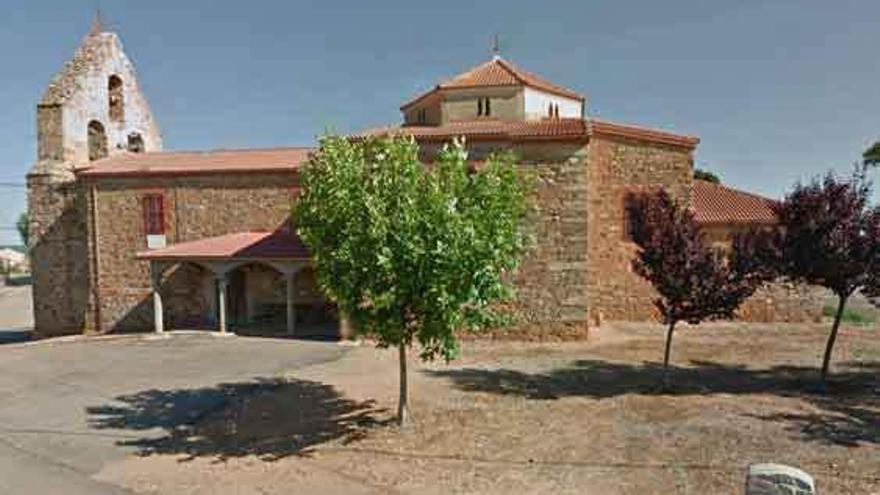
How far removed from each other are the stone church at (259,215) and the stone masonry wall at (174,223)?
0.05m

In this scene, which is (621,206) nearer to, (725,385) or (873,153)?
(725,385)

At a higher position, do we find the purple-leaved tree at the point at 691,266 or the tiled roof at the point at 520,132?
the tiled roof at the point at 520,132

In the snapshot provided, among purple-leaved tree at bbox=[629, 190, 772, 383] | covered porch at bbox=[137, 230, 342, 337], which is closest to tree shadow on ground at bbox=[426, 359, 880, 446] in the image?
purple-leaved tree at bbox=[629, 190, 772, 383]

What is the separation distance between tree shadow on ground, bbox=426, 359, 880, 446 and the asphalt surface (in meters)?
4.82

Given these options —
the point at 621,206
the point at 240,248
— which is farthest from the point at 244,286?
the point at 621,206

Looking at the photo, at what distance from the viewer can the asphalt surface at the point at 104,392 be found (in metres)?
7.09

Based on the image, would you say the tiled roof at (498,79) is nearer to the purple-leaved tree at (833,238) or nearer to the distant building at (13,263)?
the purple-leaved tree at (833,238)

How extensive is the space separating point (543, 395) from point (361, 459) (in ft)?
13.3

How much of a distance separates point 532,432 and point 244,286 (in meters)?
14.5

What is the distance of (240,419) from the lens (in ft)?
29.2

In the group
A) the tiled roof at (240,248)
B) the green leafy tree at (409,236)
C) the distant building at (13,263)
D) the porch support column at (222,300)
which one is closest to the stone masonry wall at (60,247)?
the tiled roof at (240,248)

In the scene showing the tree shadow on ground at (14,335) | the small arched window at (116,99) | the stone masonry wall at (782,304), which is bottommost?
the tree shadow on ground at (14,335)

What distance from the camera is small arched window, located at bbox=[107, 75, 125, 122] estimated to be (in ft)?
77.8

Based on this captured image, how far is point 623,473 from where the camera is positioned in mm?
6324
